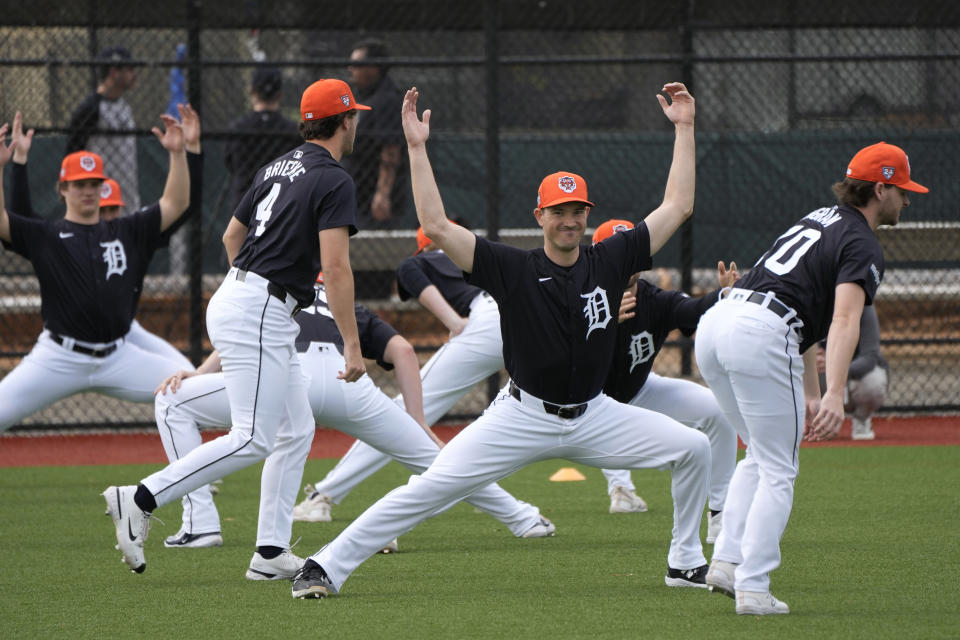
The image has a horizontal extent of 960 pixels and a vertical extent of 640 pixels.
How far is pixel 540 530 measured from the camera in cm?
662

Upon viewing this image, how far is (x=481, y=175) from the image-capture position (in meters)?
11.9

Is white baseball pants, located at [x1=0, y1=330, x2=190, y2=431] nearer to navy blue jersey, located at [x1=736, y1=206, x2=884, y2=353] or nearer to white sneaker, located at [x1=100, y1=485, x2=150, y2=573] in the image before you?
white sneaker, located at [x1=100, y1=485, x2=150, y2=573]

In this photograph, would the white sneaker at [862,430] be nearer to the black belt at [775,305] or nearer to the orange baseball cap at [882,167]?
the orange baseball cap at [882,167]

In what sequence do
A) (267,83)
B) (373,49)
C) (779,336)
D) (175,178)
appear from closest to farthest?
(779,336) < (175,178) < (267,83) < (373,49)

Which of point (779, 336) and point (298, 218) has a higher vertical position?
point (298, 218)

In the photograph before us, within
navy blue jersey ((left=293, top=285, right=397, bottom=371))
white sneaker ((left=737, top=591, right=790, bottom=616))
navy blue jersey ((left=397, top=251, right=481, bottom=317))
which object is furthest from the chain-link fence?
white sneaker ((left=737, top=591, right=790, bottom=616))

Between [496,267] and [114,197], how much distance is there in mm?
4076

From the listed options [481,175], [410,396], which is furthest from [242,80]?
[410,396]

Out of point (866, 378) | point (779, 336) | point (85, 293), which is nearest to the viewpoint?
point (779, 336)

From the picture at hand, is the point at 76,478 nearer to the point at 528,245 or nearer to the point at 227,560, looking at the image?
the point at 227,560

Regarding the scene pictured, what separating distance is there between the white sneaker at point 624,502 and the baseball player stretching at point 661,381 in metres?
0.89

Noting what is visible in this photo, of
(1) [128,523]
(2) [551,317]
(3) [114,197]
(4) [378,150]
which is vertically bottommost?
(1) [128,523]

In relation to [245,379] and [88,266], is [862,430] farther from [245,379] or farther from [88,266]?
[245,379]

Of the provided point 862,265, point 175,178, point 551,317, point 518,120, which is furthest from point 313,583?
point 518,120
